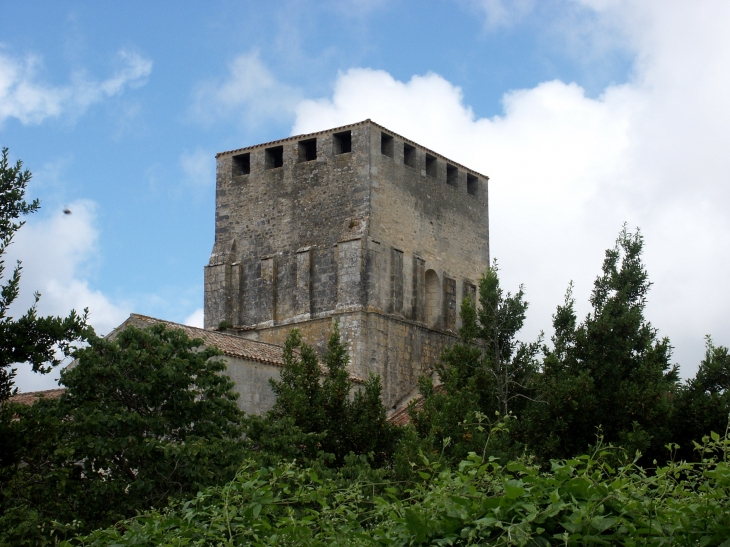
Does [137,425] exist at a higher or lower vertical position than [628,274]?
lower

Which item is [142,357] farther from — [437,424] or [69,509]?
[437,424]

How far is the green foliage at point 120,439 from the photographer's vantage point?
49.8 ft

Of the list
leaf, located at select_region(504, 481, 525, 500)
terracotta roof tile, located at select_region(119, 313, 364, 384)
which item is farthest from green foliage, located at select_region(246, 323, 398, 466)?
leaf, located at select_region(504, 481, 525, 500)

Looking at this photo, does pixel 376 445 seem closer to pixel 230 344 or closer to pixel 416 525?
pixel 230 344

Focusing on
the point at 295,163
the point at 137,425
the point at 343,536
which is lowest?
the point at 343,536

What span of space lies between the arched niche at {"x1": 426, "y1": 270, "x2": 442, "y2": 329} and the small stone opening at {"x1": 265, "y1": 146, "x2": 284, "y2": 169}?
17.7 feet

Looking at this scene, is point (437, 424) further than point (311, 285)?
No

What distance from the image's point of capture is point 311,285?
30281mm

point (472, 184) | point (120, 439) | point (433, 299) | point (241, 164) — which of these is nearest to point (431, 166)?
point (472, 184)

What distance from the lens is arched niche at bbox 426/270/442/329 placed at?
31.8 metres

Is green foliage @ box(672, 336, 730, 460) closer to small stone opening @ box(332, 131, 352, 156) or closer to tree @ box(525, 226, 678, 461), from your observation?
tree @ box(525, 226, 678, 461)

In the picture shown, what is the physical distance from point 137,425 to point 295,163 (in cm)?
1554

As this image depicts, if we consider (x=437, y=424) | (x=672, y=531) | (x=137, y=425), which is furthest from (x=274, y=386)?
(x=672, y=531)

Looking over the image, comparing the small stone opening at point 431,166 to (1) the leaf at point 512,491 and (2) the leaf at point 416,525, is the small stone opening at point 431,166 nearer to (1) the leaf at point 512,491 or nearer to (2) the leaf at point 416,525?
(2) the leaf at point 416,525
